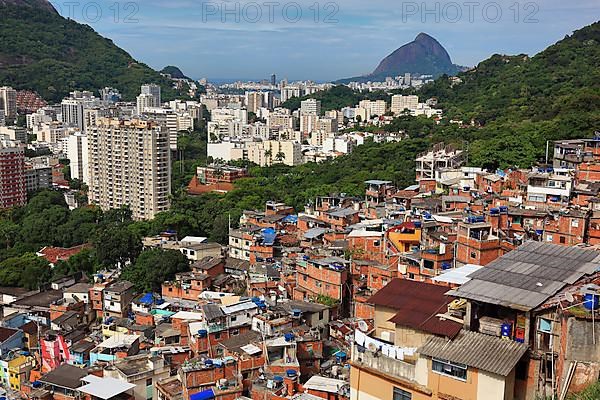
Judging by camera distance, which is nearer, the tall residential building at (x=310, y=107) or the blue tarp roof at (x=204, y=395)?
the blue tarp roof at (x=204, y=395)

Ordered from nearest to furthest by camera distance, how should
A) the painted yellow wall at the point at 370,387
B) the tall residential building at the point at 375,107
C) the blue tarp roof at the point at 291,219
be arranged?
the painted yellow wall at the point at 370,387 → the blue tarp roof at the point at 291,219 → the tall residential building at the point at 375,107

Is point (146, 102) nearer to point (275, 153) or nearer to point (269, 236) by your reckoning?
point (275, 153)

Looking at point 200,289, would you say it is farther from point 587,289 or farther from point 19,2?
point 19,2

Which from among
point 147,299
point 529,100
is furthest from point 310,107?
point 147,299

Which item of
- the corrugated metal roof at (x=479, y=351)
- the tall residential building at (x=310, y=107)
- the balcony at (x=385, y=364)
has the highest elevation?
the tall residential building at (x=310, y=107)

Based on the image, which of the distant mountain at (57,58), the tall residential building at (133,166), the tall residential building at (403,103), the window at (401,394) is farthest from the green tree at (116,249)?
the distant mountain at (57,58)

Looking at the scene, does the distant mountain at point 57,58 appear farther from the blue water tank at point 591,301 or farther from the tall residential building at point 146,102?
the blue water tank at point 591,301
